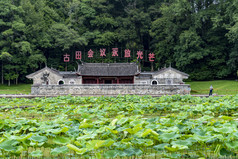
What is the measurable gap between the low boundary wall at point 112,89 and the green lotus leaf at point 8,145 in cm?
1574

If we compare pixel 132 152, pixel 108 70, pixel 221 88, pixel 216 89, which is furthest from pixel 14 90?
pixel 132 152

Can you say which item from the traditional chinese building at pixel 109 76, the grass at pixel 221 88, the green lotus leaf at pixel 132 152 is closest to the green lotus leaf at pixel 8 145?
the green lotus leaf at pixel 132 152

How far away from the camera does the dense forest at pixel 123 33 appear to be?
88.9ft

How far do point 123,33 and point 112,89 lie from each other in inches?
656

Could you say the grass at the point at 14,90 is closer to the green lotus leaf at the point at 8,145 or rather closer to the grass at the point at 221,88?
the grass at the point at 221,88

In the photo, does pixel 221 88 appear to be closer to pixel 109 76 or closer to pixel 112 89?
pixel 112 89

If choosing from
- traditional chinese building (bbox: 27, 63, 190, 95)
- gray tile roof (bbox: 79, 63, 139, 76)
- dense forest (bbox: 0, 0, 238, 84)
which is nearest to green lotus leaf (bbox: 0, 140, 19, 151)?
traditional chinese building (bbox: 27, 63, 190, 95)

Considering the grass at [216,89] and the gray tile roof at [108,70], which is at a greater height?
the gray tile roof at [108,70]

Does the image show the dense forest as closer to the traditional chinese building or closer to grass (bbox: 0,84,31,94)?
grass (bbox: 0,84,31,94)

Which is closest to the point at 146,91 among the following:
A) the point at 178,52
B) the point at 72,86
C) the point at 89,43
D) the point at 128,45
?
the point at 72,86

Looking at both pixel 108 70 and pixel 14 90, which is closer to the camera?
pixel 14 90

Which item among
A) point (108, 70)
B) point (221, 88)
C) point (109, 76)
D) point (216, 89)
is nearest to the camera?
point (216, 89)

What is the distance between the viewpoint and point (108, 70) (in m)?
25.5

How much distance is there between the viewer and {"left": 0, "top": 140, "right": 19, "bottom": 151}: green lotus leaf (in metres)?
3.10
